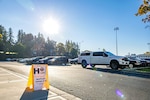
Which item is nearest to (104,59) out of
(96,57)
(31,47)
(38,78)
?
(96,57)

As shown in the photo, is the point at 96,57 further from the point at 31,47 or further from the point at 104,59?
the point at 31,47

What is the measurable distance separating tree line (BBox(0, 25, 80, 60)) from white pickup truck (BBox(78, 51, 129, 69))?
5742cm

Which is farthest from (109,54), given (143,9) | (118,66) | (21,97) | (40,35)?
(40,35)

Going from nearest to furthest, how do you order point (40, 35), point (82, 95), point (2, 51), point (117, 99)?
point (117, 99)
point (82, 95)
point (2, 51)
point (40, 35)

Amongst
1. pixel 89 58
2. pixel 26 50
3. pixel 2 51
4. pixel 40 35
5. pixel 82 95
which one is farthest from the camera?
pixel 40 35

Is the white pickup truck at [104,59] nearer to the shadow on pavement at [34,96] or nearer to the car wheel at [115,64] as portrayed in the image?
the car wheel at [115,64]

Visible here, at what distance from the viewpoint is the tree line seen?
266ft

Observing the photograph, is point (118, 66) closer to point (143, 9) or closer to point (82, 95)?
point (143, 9)

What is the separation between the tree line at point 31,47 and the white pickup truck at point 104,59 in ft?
188

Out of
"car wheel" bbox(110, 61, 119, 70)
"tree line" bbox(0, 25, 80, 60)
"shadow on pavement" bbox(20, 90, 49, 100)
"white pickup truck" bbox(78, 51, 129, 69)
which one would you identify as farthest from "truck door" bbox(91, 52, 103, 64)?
"tree line" bbox(0, 25, 80, 60)

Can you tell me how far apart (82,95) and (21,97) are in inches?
92.1

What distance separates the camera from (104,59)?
2227 centimetres

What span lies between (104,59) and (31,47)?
76833 mm

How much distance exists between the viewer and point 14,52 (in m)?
81.1
